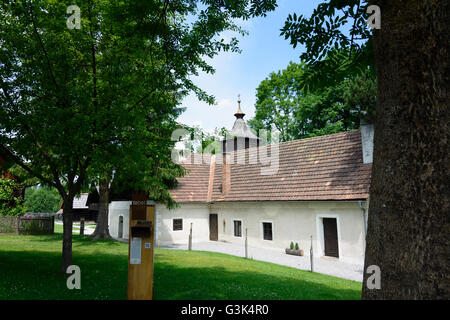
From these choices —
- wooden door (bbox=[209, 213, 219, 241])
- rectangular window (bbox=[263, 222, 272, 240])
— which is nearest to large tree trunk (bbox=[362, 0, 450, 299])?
rectangular window (bbox=[263, 222, 272, 240])

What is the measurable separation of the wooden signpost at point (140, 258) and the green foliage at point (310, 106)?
36.5 ft

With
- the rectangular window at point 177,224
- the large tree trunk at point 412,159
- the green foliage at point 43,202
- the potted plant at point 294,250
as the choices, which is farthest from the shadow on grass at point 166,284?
the green foliage at point 43,202

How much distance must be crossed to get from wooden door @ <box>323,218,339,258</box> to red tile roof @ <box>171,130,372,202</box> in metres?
1.47

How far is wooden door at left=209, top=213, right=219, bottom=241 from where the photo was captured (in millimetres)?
22781

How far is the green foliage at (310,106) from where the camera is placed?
48.1 ft

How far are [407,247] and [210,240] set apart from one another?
21.4 metres

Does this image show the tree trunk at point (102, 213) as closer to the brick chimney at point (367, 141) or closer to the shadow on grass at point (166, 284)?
the shadow on grass at point (166, 284)

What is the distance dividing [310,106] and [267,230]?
49.3 feet

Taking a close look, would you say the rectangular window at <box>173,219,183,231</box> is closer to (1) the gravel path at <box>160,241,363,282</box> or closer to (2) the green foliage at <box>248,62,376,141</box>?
(1) the gravel path at <box>160,241,363,282</box>

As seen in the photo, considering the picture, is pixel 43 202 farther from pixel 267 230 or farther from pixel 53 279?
pixel 53 279

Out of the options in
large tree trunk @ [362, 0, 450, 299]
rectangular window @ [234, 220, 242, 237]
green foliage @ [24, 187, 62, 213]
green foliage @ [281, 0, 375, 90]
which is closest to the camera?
large tree trunk @ [362, 0, 450, 299]

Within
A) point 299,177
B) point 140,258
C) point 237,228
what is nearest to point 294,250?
point 299,177

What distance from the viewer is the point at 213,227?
23.1 m

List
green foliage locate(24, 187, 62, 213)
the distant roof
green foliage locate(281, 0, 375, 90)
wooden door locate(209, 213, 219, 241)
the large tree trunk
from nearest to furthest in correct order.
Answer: the large tree trunk, green foliage locate(281, 0, 375, 90), wooden door locate(209, 213, 219, 241), the distant roof, green foliage locate(24, 187, 62, 213)
